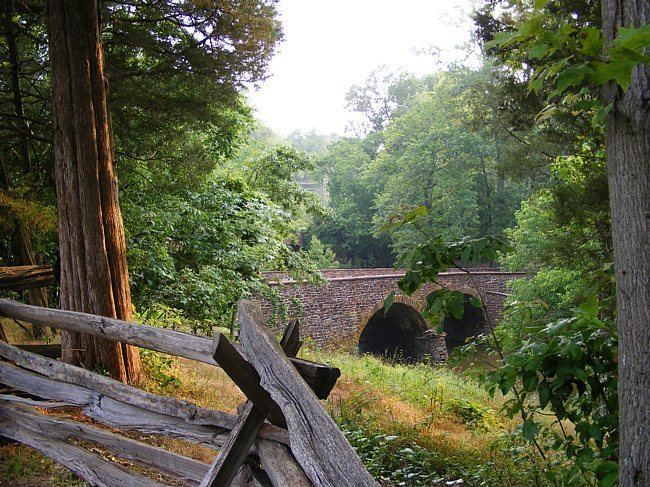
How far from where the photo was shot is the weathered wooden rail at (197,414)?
1.95 metres

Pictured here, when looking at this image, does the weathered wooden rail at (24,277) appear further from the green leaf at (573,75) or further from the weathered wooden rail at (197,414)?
the green leaf at (573,75)

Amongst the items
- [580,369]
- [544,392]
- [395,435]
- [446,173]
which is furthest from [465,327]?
[580,369]

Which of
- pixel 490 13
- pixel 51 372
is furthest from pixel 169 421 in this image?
pixel 490 13

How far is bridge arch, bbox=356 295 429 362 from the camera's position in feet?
81.7

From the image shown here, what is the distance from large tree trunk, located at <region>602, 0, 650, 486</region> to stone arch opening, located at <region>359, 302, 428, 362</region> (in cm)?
2216

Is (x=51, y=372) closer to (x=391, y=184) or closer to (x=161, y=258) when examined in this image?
(x=161, y=258)

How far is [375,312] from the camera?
22.2 meters

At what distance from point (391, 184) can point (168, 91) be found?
30.8m

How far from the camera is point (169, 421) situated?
10.1 feet

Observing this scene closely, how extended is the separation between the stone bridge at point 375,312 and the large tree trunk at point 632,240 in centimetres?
1238

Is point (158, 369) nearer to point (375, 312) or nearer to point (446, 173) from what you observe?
point (375, 312)

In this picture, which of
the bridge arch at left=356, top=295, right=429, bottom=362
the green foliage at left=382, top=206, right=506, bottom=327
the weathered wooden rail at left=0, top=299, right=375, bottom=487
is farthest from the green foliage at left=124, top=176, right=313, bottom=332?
the bridge arch at left=356, top=295, right=429, bottom=362

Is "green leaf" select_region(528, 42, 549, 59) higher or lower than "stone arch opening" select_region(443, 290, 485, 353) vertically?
higher

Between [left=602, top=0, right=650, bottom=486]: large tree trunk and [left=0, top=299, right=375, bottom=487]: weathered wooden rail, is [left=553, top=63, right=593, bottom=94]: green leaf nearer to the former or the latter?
[left=602, top=0, right=650, bottom=486]: large tree trunk
